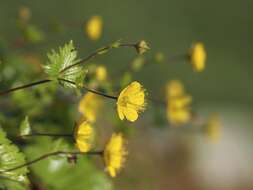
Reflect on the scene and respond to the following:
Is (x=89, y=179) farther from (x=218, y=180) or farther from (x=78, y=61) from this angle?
(x=218, y=180)

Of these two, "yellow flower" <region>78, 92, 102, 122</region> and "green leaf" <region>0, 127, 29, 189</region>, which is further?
"yellow flower" <region>78, 92, 102, 122</region>

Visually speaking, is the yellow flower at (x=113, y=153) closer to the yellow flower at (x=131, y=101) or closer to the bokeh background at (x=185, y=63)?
the yellow flower at (x=131, y=101)

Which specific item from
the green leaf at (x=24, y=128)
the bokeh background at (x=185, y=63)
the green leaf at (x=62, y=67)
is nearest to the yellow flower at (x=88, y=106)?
the green leaf at (x=24, y=128)

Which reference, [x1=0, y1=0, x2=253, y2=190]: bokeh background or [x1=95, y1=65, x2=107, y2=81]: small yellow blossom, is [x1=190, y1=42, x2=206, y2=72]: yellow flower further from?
[x1=0, y1=0, x2=253, y2=190]: bokeh background

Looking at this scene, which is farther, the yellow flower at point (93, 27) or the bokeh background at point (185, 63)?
the bokeh background at point (185, 63)

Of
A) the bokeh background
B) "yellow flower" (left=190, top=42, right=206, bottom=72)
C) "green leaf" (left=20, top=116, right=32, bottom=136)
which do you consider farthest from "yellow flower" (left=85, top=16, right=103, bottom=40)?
the bokeh background

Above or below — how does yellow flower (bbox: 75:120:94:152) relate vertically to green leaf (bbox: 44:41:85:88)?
below

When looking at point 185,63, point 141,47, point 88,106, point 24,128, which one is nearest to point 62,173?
point 88,106

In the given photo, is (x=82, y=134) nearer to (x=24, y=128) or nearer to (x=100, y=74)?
(x=24, y=128)
